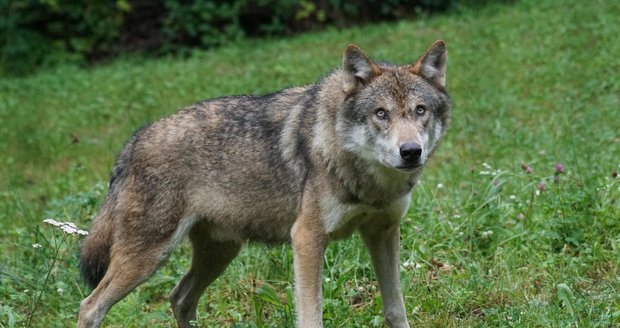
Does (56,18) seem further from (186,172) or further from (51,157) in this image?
(186,172)

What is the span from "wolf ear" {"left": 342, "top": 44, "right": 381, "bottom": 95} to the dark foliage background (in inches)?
497

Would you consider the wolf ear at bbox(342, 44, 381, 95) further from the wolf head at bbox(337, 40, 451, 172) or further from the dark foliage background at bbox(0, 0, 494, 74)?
the dark foliage background at bbox(0, 0, 494, 74)

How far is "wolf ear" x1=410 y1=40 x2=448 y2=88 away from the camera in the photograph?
5.30 meters

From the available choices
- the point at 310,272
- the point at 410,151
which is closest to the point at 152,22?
the point at 310,272

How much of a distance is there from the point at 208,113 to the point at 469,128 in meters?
4.75

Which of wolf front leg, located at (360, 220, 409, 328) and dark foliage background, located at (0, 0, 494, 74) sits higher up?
wolf front leg, located at (360, 220, 409, 328)

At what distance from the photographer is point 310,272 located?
5.20 metres

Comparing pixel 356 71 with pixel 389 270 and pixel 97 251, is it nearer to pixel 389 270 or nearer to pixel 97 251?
pixel 389 270

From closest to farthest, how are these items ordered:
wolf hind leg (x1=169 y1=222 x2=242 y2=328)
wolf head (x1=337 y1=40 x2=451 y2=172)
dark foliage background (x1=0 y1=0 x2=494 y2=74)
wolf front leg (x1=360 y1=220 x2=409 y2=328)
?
wolf head (x1=337 y1=40 x2=451 y2=172), wolf front leg (x1=360 y1=220 x2=409 y2=328), wolf hind leg (x1=169 y1=222 x2=242 y2=328), dark foliage background (x1=0 y1=0 x2=494 y2=74)

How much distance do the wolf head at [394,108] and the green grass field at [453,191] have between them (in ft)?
3.64

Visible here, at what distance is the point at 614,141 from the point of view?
8.41 meters

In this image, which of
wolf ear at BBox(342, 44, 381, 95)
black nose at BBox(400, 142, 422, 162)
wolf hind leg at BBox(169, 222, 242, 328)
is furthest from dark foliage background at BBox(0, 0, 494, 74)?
black nose at BBox(400, 142, 422, 162)

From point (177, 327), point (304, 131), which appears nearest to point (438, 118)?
point (304, 131)

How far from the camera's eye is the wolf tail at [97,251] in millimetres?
5841
